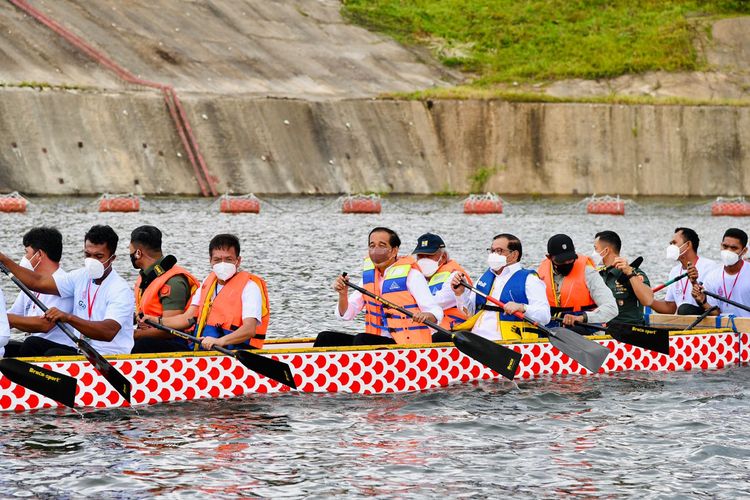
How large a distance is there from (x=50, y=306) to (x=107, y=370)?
980 millimetres

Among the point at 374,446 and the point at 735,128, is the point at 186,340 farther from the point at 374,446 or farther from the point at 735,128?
the point at 735,128

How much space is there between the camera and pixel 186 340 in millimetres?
15469

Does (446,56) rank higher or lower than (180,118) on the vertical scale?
higher

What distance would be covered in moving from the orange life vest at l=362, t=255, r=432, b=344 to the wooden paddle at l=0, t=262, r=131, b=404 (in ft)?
10.9

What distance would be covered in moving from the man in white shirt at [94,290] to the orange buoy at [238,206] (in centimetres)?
3869

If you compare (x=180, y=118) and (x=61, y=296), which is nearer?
(x=61, y=296)

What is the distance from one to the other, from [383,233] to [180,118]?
4884cm

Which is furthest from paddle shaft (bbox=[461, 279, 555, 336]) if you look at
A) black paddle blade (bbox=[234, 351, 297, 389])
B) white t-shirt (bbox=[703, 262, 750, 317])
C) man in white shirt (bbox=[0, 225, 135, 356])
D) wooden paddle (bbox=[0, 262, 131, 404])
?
wooden paddle (bbox=[0, 262, 131, 404])

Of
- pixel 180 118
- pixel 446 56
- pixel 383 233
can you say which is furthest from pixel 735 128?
pixel 383 233

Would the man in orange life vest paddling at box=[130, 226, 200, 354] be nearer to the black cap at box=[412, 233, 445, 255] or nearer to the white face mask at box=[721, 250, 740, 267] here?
the black cap at box=[412, 233, 445, 255]

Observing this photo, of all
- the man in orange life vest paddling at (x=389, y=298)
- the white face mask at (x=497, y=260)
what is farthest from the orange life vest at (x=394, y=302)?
the white face mask at (x=497, y=260)

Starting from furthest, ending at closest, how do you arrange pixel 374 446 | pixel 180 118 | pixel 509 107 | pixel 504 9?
pixel 504 9
pixel 509 107
pixel 180 118
pixel 374 446

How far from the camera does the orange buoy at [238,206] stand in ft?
173

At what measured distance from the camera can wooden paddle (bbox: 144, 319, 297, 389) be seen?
14.8 m
